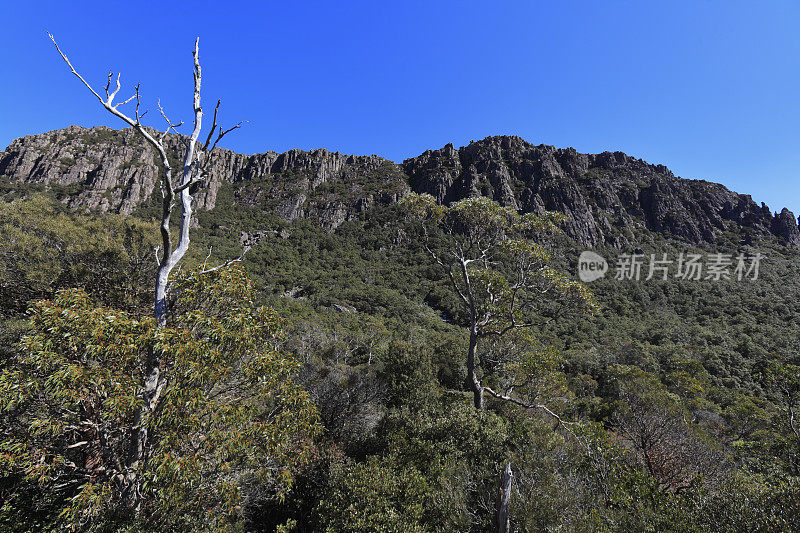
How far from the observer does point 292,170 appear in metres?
132

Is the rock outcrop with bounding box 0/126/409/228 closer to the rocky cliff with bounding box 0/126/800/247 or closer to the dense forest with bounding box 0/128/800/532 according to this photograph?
the rocky cliff with bounding box 0/126/800/247

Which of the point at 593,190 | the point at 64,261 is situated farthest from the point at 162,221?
the point at 593,190

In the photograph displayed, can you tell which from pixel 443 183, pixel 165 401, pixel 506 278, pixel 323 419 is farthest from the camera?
pixel 443 183

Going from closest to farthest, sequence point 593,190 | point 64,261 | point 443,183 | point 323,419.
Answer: point 64,261, point 323,419, point 593,190, point 443,183

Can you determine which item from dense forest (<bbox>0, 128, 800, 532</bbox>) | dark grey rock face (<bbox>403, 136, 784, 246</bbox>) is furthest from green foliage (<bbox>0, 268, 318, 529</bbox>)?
dark grey rock face (<bbox>403, 136, 784, 246</bbox>)

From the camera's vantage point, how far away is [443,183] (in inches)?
4360

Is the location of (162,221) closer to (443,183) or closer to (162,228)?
(162,228)

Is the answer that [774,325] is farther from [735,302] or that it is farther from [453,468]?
[453,468]

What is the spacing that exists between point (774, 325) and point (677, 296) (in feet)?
55.0

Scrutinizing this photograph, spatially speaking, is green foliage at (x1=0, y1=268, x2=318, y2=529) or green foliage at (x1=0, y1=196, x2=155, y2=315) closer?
green foliage at (x1=0, y1=268, x2=318, y2=529)

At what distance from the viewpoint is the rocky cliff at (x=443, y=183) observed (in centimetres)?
9406

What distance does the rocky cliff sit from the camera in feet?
309

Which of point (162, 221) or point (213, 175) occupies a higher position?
point (213, 175)

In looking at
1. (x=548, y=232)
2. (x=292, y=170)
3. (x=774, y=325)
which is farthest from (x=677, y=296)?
(x=292, y=170)
